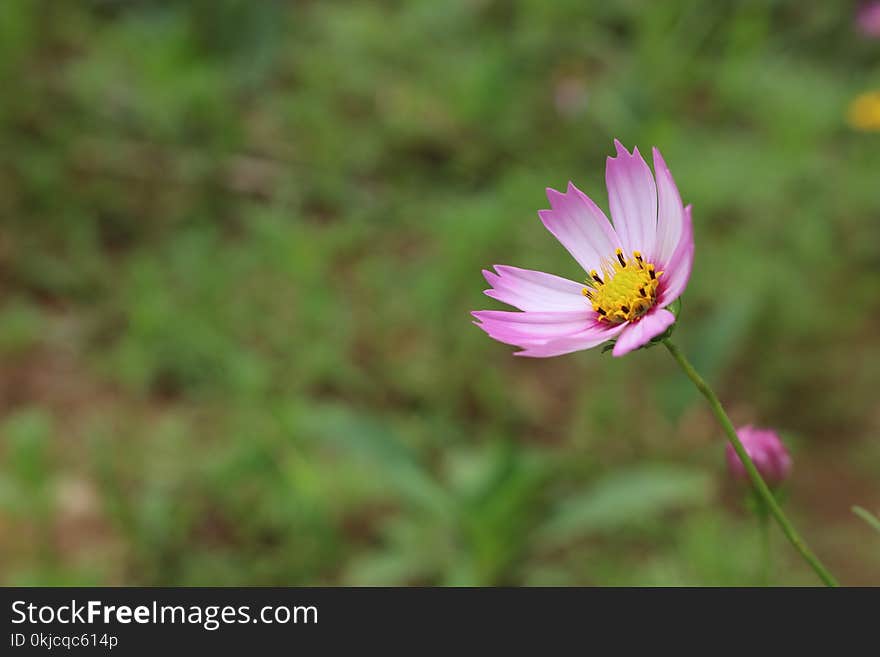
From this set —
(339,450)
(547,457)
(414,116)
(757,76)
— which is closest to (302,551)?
(339,450)

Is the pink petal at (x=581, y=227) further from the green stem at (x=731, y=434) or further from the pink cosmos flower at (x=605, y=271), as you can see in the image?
the green stem at (x=731, y=434)

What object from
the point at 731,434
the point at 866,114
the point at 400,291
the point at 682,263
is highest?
the point at 866,114

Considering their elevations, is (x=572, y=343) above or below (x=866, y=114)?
below

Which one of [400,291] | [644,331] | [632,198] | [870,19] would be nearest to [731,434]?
[644,331]

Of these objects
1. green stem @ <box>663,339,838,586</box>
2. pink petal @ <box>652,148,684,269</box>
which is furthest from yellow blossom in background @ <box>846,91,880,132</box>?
green stem @ <box>663,339,838,586</box>

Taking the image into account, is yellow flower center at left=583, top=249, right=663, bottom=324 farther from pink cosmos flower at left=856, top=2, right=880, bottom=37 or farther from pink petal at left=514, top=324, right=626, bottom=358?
pink cosmos flower at left=856, top=2, right=880, bottom=37

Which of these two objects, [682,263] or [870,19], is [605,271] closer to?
[682,263]

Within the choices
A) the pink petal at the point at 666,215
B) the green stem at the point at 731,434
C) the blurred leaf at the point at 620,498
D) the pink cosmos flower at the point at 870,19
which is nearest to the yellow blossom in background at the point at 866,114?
the pink cosmos flower at the point at 870,19

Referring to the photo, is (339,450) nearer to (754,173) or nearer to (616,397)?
(616,397)
